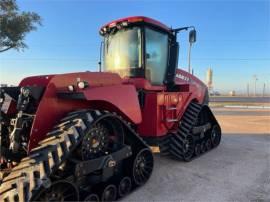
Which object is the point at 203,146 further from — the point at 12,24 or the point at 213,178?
the point at 12,24

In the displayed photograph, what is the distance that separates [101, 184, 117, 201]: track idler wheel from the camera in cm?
376

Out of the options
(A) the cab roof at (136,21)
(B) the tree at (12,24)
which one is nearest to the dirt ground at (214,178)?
(A) the cab roof at (136,21)

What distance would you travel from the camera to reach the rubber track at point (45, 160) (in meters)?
2.79

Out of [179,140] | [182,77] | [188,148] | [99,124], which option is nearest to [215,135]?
[188,148]

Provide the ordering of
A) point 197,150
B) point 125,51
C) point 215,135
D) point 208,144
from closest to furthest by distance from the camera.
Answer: point 125,51 → point 197,150 → point 208,144 → point 215,135

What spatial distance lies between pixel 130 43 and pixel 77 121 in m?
2.57

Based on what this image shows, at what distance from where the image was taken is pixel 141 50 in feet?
17.3

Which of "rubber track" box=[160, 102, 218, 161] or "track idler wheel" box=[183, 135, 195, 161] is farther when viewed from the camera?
"track idler wheel" box=[183, 135, 195, 161]

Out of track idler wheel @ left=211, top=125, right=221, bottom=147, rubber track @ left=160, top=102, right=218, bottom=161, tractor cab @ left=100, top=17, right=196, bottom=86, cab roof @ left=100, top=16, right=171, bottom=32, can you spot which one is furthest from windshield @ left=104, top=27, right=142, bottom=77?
track idler wheel @ left=211, top=125, right=221, bottom=147

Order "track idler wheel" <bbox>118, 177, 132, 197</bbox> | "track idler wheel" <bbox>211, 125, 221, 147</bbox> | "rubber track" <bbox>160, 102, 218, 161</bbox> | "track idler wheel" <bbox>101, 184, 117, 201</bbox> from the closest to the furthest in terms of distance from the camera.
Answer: "track idler wheel" <bbox>101, 184, 117, 201</bbox>, "track idler wheel" <bbox>118, 177, 132, 197</bbox>, "rubber track" <bbox>160, 102, 218, 161</bbox>, "track idler wheel" <bbox>211, 125, 221, 147</bbox>

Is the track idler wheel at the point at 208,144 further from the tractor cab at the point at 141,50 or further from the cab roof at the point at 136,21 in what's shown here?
the cab roof at the point at 136,21

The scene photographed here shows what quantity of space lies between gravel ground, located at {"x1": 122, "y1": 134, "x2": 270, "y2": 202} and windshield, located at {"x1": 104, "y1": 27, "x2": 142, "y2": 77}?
84.0 inches

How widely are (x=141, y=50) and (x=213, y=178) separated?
2787 mm

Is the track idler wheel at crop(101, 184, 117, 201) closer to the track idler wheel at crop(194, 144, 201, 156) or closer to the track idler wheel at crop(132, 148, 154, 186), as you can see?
the track idler wheel at crop(132, 148, 154, 186)
